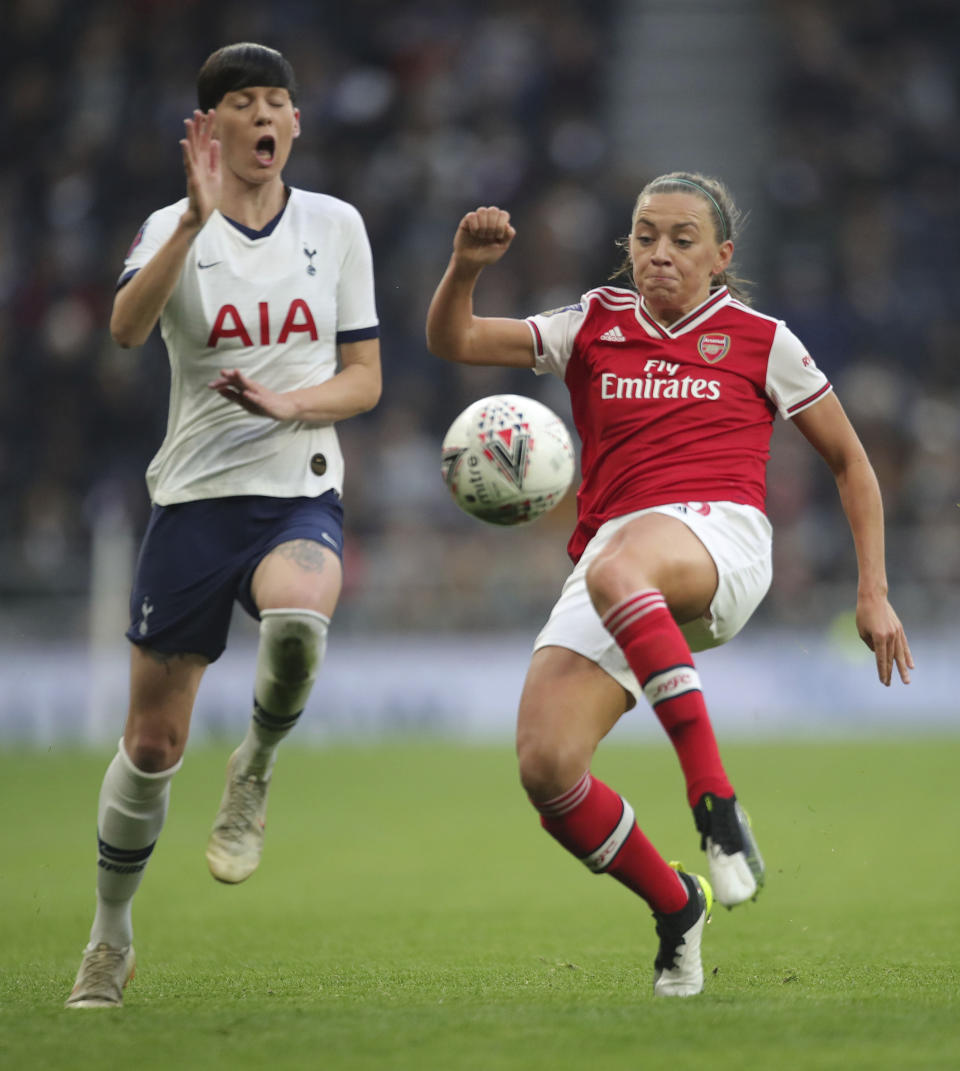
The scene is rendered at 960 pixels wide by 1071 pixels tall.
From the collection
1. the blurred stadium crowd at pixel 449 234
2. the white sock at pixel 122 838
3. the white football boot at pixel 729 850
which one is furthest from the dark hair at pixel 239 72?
the blurred stadium crowd at pixel 449 234

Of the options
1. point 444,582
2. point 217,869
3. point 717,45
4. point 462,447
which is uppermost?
point 717,45

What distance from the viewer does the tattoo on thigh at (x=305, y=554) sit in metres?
4.41

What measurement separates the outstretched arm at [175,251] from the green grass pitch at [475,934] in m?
1.81

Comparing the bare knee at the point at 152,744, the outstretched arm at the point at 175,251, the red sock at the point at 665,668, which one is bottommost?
the bare knee at the point at 152,744

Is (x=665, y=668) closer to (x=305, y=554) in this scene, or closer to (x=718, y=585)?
(x=718, y=585)

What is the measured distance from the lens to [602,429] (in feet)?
15.5

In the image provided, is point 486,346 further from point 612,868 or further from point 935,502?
point 935,502

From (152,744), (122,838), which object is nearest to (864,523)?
(152,744)

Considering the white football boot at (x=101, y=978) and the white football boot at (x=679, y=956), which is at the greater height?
the white football boot at (x=679, y=956)

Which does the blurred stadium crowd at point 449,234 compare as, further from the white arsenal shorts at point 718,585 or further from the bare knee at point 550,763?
the bare knee at point 550,763

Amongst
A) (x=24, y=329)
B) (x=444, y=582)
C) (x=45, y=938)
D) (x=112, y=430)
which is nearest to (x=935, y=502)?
(x=444, y=582)

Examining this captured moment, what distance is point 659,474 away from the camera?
4578 mm

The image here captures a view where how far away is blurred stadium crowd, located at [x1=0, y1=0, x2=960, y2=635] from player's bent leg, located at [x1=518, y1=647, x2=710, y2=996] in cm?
960

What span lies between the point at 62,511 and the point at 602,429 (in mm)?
10719
